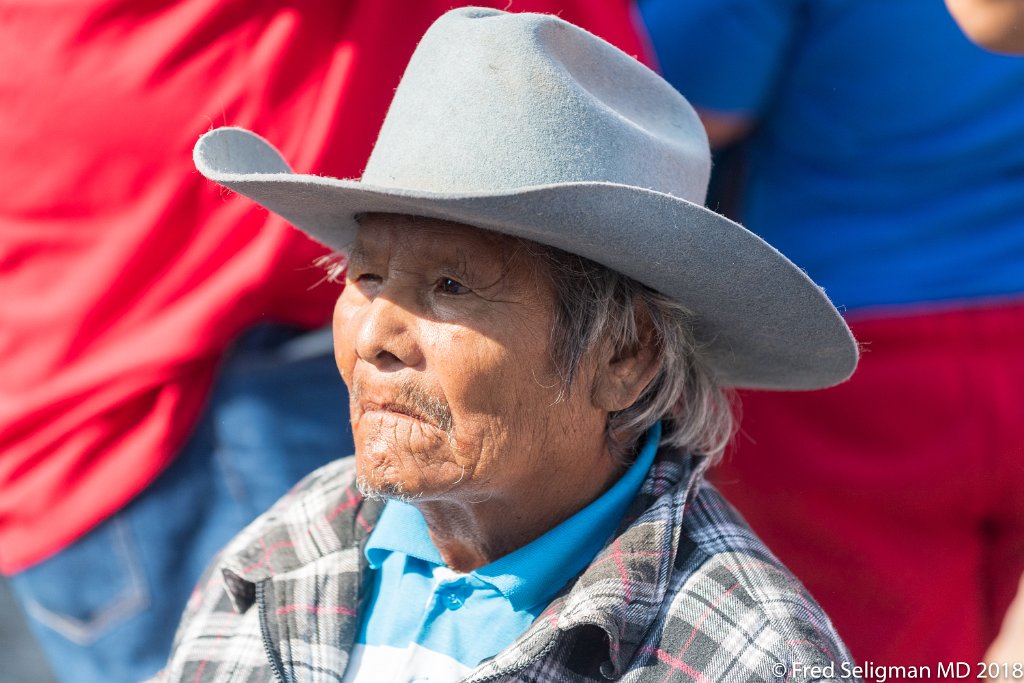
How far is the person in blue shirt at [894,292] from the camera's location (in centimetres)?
273

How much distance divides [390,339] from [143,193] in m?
→ 1.03

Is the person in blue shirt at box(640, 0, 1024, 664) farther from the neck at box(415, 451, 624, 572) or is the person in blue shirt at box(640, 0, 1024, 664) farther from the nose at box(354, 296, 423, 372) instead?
the nose at box(354, 296, 423, 372)

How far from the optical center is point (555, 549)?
6.37 feet

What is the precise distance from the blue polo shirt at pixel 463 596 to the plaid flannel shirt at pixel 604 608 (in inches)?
1.5

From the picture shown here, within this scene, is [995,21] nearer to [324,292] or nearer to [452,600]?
[452,600]

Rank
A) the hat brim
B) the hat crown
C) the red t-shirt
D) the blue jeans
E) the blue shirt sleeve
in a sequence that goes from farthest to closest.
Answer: the blue shirt sleeve
the blue jeans
the red t-shirt
the hat crown
the hat brim

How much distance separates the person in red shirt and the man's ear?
872mm

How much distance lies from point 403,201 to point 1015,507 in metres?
1.82

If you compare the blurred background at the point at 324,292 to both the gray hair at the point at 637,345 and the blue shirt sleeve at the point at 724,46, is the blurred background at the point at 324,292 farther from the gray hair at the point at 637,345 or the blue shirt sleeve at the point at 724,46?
the gray hair at the point at 637,345

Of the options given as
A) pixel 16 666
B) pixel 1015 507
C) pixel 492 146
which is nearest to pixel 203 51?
pixel 492 146

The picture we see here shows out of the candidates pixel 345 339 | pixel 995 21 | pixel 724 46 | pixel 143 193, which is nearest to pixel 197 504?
pixel 143 193

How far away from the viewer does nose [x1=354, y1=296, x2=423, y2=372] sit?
184 centimetres

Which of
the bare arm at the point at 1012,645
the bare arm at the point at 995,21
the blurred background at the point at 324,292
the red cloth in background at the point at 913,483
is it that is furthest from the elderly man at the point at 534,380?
the red cloth in background at the point at 913,483

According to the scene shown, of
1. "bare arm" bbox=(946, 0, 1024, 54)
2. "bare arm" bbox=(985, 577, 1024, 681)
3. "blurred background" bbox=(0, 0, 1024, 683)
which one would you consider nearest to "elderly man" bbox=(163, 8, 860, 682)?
"bare arm" bbox=(985, 577, 1024, 681)
